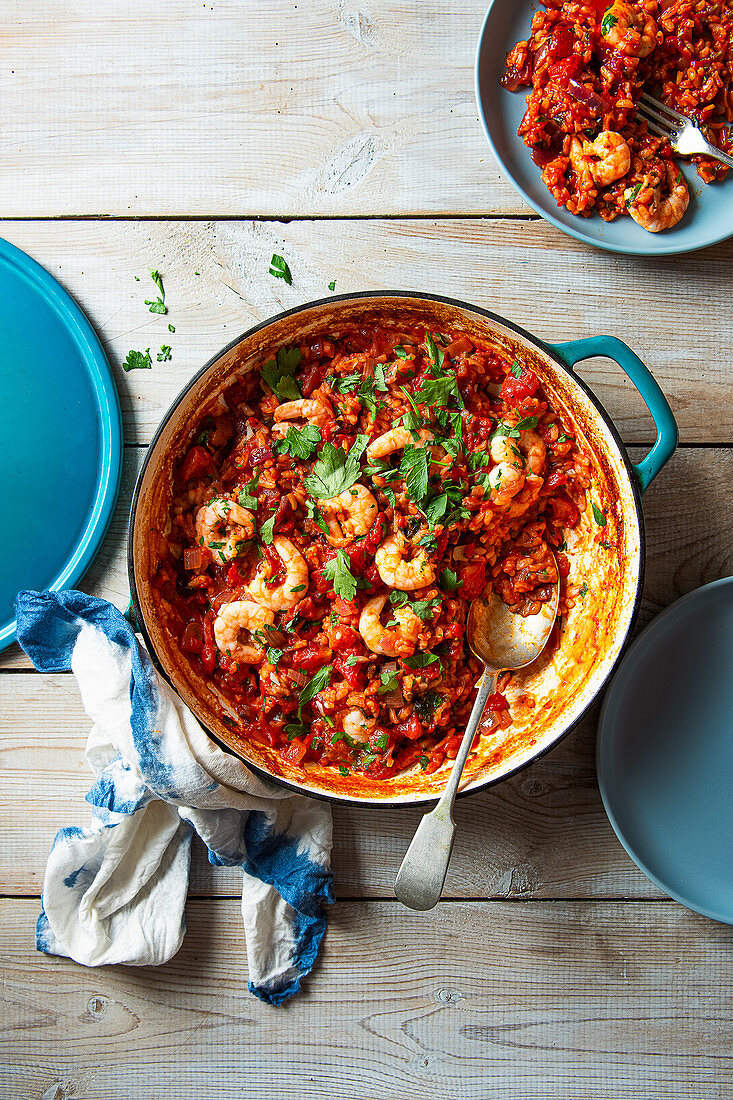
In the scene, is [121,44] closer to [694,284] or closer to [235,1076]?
[694,284]

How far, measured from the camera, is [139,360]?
2.09 m

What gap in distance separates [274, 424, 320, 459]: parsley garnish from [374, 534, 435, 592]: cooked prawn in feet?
0.96

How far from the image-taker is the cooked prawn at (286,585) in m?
1.75

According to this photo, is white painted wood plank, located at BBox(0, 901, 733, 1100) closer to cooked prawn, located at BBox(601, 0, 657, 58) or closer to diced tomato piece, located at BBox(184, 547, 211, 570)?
diced tomato piece, located at BBox(184, 547, 211, 570)

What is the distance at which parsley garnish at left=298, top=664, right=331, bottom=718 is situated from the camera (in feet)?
5.97

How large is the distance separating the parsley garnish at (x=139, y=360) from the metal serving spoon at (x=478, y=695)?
1095 millimetres

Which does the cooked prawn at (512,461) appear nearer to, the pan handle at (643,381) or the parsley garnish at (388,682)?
the pan handle at (643,381)

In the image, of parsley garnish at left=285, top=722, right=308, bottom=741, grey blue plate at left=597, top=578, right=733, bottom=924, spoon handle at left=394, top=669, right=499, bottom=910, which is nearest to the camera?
spoon handle at left=394, top=669, right=499, bottom=910

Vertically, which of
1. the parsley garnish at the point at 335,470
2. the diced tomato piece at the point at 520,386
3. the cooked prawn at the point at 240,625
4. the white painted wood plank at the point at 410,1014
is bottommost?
the white painted wood plank at the point at 410,1014

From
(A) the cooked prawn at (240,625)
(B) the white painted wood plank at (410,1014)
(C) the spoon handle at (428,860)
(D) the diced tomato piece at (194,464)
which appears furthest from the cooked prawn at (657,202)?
(B) the white painted wood plank at (410,1014)

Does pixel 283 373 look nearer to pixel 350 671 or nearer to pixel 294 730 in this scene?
pixel 350 671

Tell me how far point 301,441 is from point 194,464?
0.94 ft

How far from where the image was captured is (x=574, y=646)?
75.7 inches

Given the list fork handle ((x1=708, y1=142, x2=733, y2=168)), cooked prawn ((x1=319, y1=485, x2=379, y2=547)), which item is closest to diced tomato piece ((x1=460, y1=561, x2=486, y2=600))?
cooked prawn ((x1=319, y1=485, x2=379, y2=547))
